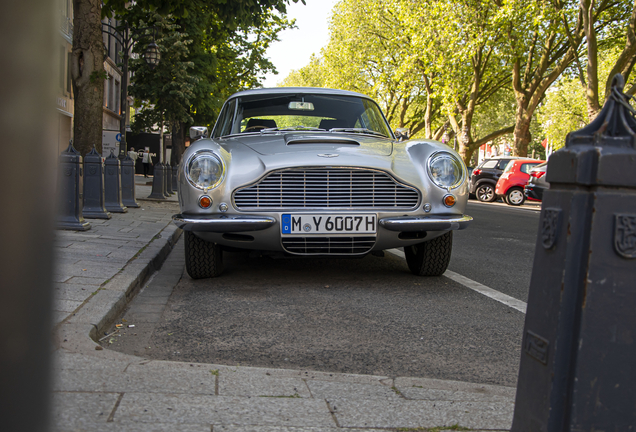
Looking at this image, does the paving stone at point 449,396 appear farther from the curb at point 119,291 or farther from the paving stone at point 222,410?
the curb at point 119,291

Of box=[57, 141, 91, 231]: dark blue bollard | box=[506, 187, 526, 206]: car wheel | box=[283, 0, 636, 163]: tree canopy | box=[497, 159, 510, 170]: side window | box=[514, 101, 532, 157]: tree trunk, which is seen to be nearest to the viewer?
box=[57, 141, 91, 231]: dark blue bollard

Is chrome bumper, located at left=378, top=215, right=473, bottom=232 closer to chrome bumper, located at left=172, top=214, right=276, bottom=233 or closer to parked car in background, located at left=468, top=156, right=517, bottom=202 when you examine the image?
chrome bumper, located at left=172, top=214, right=276, bottom=233

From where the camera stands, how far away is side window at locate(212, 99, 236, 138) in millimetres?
6394

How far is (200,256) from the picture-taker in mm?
5215

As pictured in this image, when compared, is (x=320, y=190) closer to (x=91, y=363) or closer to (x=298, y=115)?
(x=298, y=115)

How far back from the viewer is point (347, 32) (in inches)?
1689

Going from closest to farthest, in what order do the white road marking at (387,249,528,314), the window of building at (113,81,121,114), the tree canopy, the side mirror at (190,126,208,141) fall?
the white road marking at (387,249,528,314) < the side mirror at (190,126,208,141) < the tree canopy < the window of building at (113,81,121,114)

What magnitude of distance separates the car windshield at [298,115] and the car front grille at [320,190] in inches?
54.3

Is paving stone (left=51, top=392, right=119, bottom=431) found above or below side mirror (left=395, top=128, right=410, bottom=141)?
below

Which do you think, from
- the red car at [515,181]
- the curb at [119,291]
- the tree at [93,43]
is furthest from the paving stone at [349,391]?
the red car at [515,181]

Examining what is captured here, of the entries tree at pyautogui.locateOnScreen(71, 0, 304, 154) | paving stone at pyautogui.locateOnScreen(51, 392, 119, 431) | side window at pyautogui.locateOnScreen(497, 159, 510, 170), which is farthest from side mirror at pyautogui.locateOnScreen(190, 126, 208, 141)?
side window at pyautogui.locateOnScreen(497, 159, 510, 170)

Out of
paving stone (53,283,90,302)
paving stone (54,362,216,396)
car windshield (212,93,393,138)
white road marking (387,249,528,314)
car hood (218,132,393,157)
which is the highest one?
car windshield (212,93,393,138)

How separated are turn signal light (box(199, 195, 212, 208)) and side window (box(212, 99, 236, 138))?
161cm

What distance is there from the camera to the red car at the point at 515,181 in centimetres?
2286
